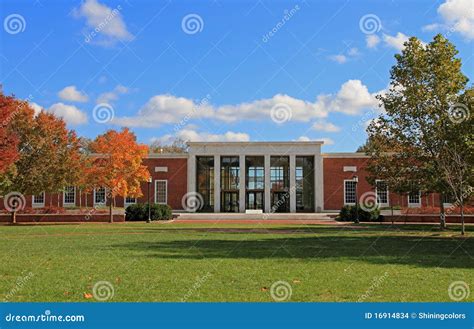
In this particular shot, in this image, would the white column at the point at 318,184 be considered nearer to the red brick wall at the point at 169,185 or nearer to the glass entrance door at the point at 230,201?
the glass entrance door at the point at 230,201

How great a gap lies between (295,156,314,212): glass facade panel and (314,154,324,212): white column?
123 cm

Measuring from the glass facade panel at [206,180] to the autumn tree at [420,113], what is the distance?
30.7 meters

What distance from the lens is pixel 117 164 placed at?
40031 mm

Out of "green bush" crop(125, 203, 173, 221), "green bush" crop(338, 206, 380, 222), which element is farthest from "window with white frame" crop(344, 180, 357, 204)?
"green bush" crop(125, 203, 173, 221)

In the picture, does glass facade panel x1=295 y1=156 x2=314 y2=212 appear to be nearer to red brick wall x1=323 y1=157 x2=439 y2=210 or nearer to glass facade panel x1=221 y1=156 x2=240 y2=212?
red brick wall x1=323 y1=157 x2=439 y2=210

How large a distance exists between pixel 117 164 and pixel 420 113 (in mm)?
23385

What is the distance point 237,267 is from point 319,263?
7.25 ft

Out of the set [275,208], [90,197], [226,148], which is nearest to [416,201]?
[275,208]

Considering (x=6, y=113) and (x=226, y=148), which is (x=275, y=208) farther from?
(x=6, y=113)

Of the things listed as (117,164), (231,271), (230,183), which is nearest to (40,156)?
(117,164)

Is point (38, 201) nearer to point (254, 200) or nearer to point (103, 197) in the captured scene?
point (103, 197)

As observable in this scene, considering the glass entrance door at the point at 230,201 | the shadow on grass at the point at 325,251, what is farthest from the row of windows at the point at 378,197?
the shadow on grass at the point at 325,251

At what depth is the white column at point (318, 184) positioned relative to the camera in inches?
2131

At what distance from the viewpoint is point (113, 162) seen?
131 ft
